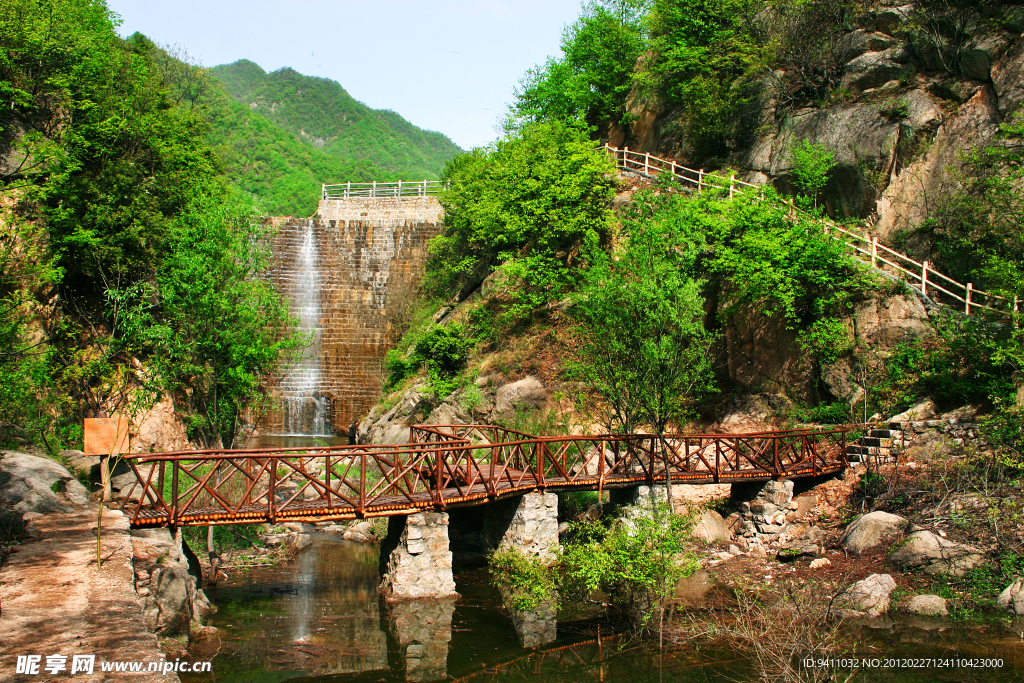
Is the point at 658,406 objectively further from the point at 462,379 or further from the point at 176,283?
the point at 176,283

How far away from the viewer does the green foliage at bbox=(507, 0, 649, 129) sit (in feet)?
104

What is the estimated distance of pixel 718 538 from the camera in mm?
15109

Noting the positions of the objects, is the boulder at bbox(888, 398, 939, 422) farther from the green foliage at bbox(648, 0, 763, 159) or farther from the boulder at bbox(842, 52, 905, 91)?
the green foliage at bbox(648, 0, 763, 159)

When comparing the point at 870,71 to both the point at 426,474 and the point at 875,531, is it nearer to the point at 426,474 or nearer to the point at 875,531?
the point at 875,531

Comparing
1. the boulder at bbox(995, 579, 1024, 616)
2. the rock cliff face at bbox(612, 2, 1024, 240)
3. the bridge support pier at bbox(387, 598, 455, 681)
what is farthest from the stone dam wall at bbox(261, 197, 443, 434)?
the boulder at bbox(995, 579, 1024, 616)

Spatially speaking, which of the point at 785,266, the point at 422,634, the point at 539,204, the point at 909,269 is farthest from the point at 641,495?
the point at 539,204

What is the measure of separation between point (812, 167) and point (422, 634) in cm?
1852

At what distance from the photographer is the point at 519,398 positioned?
21031mm

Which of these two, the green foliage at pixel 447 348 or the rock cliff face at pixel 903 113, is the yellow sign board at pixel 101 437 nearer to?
the green foliage at pixel 447 348

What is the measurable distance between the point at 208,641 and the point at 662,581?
697 centimetres

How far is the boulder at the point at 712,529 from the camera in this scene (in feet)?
49.3

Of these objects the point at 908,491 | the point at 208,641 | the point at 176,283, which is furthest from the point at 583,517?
the point at 176,283

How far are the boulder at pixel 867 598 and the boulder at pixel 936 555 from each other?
636 mm

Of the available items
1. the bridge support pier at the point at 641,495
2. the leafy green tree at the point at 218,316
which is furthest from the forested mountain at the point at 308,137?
the bridge support pier at the point at 641,495
